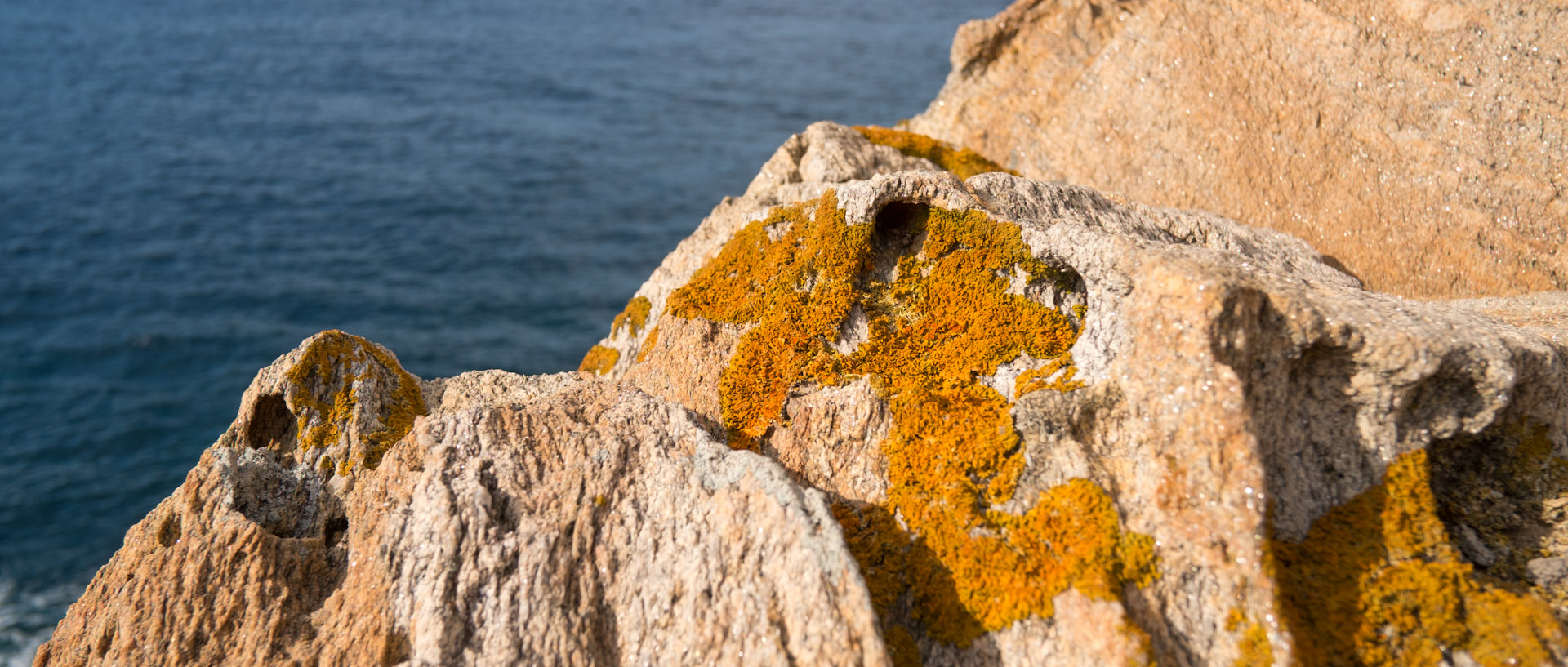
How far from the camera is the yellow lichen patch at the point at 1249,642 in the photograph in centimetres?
696

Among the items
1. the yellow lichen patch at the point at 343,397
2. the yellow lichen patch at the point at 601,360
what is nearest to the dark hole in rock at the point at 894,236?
the yellow lichen patch at the point at 601,360

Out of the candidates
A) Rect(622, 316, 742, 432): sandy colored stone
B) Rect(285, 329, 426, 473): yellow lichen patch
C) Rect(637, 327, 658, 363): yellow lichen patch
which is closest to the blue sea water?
Rect(285, 329, 426, 473): yellow lichen patch

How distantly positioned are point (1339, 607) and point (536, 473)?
754cm

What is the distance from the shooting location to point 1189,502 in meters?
7.55

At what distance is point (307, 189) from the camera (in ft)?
133

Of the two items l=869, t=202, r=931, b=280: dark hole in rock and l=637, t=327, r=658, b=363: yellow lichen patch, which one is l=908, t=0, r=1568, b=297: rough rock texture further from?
l=637, t=327, r=658, b=363: yellow lichen patch

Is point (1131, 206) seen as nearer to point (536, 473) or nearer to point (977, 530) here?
point (977, 530)

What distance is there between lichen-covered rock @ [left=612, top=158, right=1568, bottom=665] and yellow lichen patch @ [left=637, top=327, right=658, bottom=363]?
147cm

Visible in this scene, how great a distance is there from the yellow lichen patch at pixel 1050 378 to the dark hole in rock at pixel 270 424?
29.2 feet

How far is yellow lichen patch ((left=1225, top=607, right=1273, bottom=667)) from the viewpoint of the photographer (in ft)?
22.8

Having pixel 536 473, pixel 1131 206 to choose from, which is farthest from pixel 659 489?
pixel 1131 206

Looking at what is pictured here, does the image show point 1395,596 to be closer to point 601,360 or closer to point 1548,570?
point 1548,570

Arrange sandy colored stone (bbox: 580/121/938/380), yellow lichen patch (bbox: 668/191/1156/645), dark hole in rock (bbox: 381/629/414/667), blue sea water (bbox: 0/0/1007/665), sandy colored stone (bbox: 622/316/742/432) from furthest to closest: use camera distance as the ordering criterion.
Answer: blue sea water (bbox: 0/0/1007/665)
sandy colored stone (bbox: 580/121/938/380)
sandy colored stone (bbox: 622/316/742/432)
dark hole in rock (bbox: 381/629/414/667)
yellow lichen patch (bbox: 668/191/1156/645)

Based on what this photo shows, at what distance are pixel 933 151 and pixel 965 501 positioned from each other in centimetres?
996
